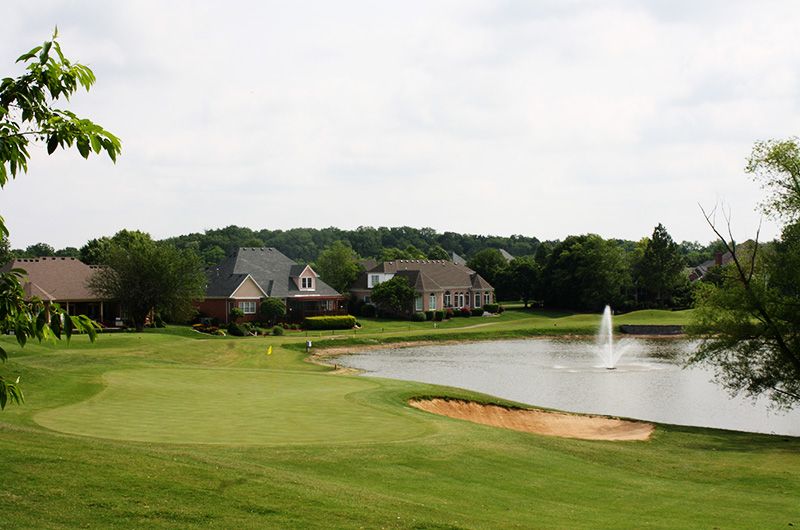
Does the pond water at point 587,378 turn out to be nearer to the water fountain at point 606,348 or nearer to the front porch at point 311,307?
the water fountain at point 606,348

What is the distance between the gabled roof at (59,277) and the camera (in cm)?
6875

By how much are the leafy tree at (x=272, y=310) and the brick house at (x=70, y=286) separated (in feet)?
43.7

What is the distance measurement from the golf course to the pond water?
6.32m

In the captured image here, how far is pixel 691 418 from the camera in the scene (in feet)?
115

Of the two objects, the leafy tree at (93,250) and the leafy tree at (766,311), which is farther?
the leafy tree at (93,250)

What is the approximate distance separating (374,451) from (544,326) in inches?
2678

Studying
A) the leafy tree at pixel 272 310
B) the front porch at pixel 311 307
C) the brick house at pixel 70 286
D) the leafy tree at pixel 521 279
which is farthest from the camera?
the leafy tree at pixel 521 279

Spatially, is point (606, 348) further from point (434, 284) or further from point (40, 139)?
point (40, 139)

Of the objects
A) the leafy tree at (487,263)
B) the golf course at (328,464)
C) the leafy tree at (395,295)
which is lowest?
the golf course at (328,464)

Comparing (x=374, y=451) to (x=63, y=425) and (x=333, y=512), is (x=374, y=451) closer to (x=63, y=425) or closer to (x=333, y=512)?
(x=333, y=512)

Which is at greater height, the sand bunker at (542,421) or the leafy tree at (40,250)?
the leafy tree at (40,250)

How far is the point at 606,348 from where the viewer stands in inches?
2736

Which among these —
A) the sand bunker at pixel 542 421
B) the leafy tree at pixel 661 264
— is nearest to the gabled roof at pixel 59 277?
the sand bunker at pixel 542 421

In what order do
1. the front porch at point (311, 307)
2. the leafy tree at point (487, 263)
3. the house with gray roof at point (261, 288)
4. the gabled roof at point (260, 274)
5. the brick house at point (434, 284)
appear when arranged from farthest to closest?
the leafy tree at point (487, 263), the brick house at point (434, 284), the front porch at point (311, 307), the gabled roof at point (260, 274), the house with gray roof at point (261, 288)
